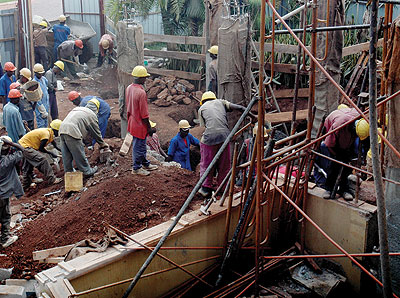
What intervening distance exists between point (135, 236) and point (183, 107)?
286 inches

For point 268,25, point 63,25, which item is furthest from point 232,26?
point 63,25

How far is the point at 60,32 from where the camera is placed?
50.1ft

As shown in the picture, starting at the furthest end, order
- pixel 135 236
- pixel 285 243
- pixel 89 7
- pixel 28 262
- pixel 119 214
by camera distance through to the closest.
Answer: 1. pixel 89 7
2. pixel 285 243
3. pixel 119 214
4. pixel 28 262
5. pixel 135 236

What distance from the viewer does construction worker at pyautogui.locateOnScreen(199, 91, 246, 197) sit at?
22.3 feet

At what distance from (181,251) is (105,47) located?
10.7m

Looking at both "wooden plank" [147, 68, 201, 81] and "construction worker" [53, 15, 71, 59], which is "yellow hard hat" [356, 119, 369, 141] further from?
"construction worker" [53, 15, 71, 59]

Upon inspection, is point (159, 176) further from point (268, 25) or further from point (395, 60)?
point (268, 25)

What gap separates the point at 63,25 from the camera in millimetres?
15414

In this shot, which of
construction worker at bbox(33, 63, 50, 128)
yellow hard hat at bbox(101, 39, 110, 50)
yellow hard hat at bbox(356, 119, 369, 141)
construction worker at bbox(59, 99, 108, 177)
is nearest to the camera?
yellow hard hat at bbox(356, 119, 369, 141)

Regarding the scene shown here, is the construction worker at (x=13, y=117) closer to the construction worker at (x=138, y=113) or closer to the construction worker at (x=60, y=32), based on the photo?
the construction worker at (x=138, y=113)

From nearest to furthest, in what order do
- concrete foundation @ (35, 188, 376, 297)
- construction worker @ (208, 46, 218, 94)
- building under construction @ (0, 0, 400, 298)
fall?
concrete foundation @ (35, 188, 376, 297), building under construction @ (0, 0, 400, 298), construction worker @ (208, 46, 218, 94)

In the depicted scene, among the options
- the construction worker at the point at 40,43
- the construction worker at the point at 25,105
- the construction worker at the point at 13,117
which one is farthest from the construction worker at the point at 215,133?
the construction worker at the point at 40,43

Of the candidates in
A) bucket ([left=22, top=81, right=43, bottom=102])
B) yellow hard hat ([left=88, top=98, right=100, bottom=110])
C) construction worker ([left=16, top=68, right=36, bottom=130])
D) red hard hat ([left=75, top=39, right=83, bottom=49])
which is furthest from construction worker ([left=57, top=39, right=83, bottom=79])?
yellow hard hat ([left=88, top=98, right=100, bottom=110])

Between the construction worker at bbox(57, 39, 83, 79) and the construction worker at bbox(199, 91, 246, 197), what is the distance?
30.0 ft
